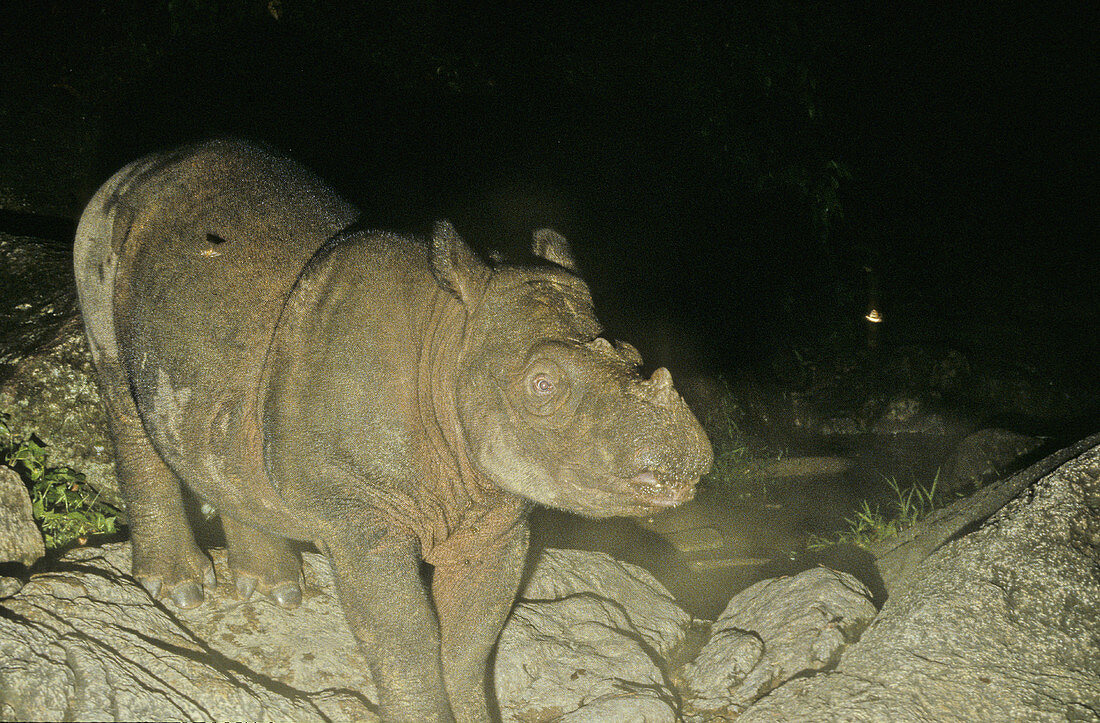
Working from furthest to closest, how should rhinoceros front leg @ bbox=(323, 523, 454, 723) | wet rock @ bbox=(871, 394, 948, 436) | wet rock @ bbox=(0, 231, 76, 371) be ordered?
wet rock @ bbox=(871, 394, 948, 436) → wet rock @ bbox=(0, 231, 76, 371) → rhinoceros front leg @ bbox=(323, 523, 454, 723)

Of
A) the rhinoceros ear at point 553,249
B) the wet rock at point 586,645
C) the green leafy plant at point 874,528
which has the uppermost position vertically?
the rhinoceros ear at point 553,249

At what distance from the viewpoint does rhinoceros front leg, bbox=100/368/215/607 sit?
12.9 feet

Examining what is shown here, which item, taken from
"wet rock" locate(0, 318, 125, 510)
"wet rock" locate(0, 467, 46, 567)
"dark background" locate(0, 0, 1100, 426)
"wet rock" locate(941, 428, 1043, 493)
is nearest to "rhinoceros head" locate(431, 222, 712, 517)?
"wet rock" locate(0, 467, 46, 567)

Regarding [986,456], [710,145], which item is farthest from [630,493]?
[710,145]

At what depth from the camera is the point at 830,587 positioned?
4.11 m

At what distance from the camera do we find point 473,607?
3467 millimetres

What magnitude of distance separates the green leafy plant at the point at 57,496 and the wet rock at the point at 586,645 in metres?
2.44

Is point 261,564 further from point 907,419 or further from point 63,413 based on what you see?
point 907,419

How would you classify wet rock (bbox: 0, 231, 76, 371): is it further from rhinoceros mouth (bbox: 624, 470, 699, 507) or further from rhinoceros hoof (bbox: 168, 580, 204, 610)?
rhinoceros mouth (bbox: 624, 470, 699, 507)

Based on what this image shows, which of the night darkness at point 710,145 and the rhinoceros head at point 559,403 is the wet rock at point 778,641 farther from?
the night darkness at point 710,145

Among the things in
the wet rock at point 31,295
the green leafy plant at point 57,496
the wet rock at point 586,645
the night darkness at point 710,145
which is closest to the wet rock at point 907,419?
the night darkness at point 710,145

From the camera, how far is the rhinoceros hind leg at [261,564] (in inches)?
160

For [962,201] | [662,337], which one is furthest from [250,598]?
[962,201]

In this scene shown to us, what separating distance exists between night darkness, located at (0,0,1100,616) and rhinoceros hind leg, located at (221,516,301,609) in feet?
6.45
